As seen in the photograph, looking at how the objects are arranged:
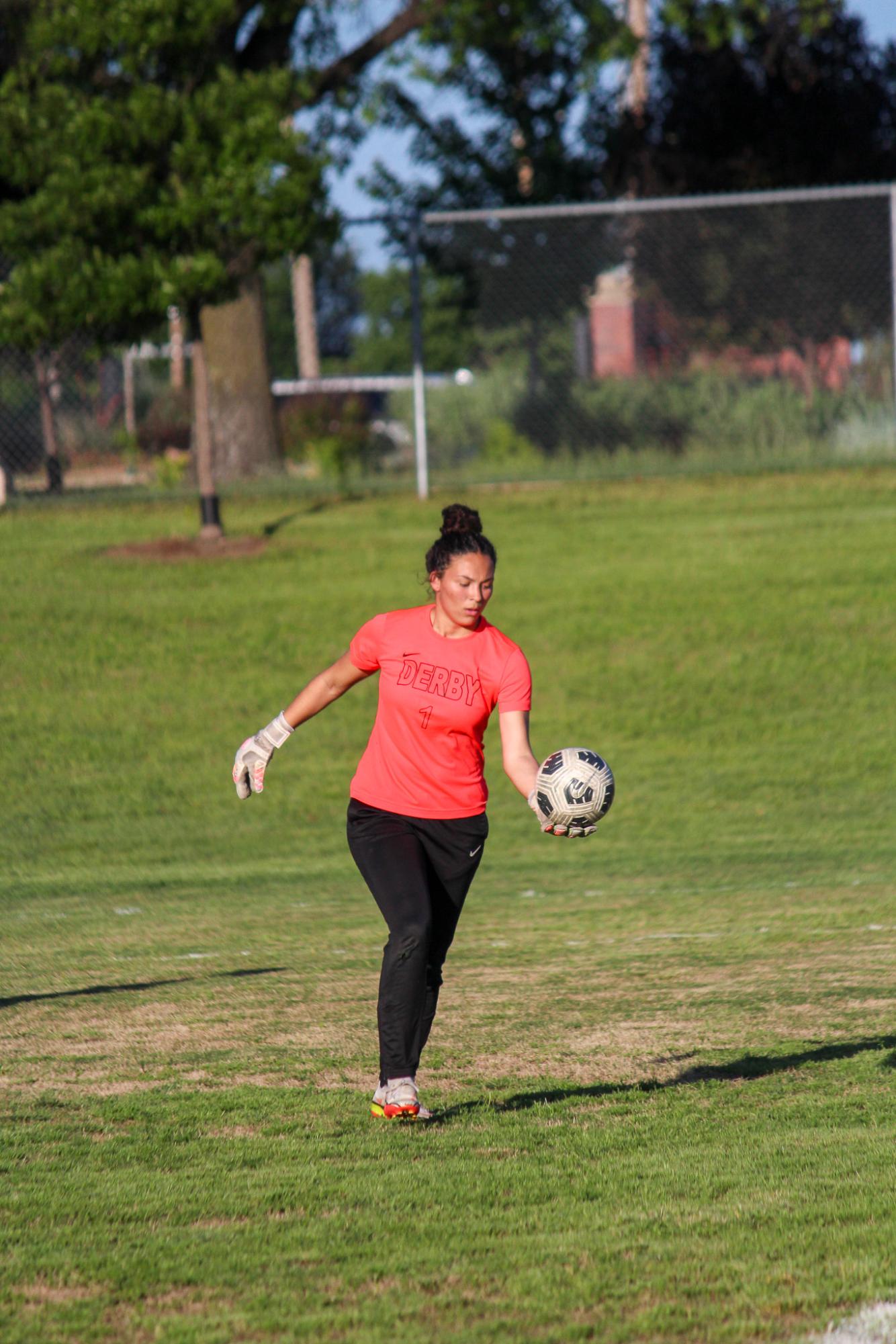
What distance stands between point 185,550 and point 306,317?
754cm

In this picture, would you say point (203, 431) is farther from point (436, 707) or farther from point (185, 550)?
point (436, 707)

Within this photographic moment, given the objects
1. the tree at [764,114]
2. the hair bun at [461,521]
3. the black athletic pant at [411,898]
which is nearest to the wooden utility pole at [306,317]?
the tree at [764,114]

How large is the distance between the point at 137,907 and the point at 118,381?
13169 mm

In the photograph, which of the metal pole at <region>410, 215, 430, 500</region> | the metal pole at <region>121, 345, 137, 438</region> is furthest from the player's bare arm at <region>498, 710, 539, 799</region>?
the metal pole at <region>121, 345, 137, 438</region>

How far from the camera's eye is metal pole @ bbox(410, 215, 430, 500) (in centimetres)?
1808

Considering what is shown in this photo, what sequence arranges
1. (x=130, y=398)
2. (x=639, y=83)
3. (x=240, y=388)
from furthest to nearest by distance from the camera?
(x=639, y=83) → (x=130, y=398) → (x=240, y=388)

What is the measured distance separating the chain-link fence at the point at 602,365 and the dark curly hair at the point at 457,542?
1377cm

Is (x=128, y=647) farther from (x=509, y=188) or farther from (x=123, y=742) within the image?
(x=509, y=188)

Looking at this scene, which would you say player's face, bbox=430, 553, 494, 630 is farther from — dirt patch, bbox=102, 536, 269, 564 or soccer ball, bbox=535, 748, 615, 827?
dirt patch, bbox=102, 536, 269, 564

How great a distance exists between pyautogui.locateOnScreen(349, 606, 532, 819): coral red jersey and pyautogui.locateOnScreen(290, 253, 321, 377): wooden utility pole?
1568 cm

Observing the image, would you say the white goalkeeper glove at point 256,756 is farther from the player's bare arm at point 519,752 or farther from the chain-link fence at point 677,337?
the chain-link fence at point 677,337

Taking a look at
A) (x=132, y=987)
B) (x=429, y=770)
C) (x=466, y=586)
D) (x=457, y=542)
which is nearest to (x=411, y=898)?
(x=429, y=770)

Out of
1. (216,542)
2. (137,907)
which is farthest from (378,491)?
(137,907)

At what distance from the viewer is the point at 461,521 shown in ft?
17.4
